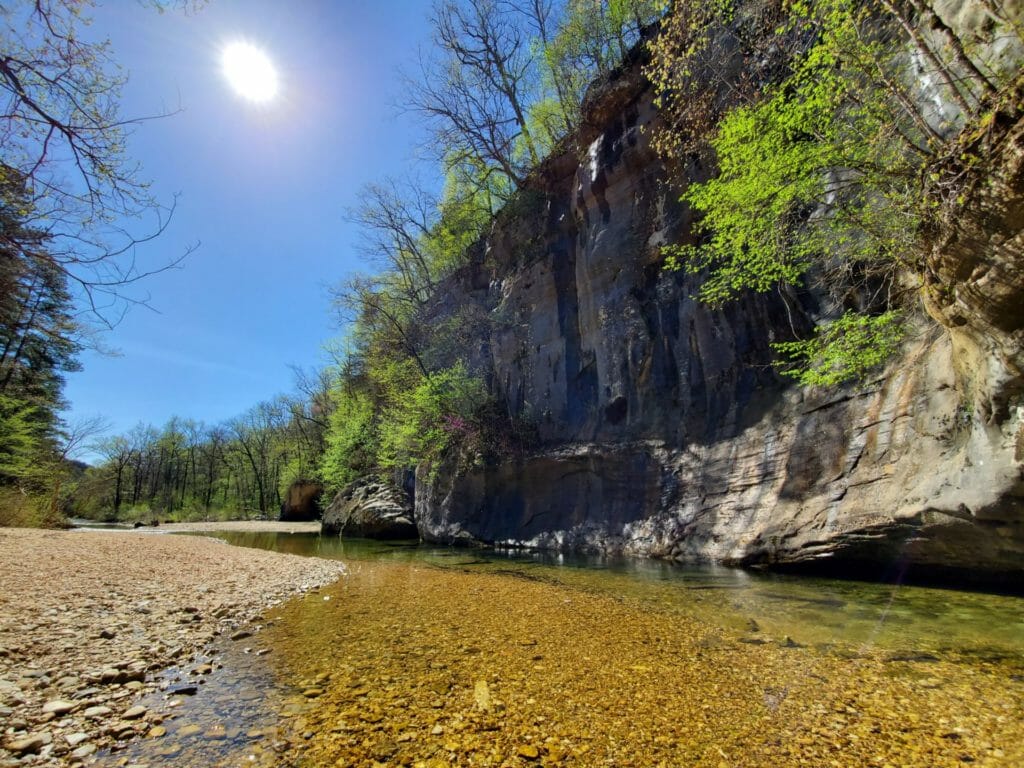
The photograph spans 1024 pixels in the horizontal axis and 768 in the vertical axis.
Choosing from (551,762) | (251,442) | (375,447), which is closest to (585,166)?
(551,762)

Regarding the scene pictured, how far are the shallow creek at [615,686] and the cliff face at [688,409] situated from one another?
5.69 feet

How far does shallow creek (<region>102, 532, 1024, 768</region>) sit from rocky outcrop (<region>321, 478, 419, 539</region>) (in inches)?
576

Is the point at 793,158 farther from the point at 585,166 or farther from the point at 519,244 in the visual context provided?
the point at 519,244

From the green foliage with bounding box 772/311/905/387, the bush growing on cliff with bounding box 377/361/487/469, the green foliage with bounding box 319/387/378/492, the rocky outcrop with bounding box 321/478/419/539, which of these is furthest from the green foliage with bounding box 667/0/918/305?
the green foliage with bounding box 319/387/378/492

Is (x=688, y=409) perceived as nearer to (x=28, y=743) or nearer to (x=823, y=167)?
(x=823, y=167)

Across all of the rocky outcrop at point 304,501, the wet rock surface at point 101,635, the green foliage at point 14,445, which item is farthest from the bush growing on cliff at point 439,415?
the rocky outcrop at point 304,501

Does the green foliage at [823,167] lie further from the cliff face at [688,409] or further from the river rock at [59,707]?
the river rock at [59,707]

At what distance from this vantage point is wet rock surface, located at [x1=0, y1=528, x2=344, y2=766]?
2523mm

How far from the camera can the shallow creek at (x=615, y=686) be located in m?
2.52

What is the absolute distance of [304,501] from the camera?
33.5 metres

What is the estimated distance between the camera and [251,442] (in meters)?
53.7

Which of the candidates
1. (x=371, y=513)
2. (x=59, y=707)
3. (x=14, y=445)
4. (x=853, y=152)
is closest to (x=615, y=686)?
(x=59, y=707)

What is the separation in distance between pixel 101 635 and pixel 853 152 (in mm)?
10511

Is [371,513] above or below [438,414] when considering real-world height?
below
